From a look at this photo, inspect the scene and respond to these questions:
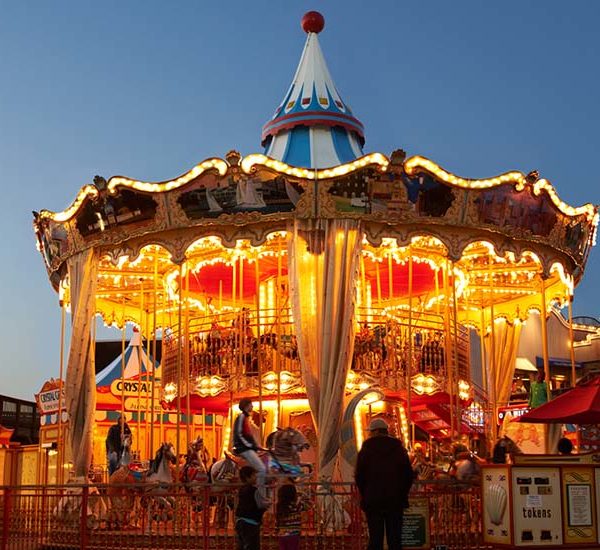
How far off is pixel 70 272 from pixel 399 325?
18.4 feet

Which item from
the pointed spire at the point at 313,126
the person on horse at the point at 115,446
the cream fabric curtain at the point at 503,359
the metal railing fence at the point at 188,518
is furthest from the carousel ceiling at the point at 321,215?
the metal railing fence at the point at 188,518

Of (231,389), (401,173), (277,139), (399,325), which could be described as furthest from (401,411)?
(277,139)

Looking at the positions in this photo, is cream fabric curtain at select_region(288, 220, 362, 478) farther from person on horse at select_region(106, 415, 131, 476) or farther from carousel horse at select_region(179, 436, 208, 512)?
person on horse at select_region(106, 415, 131, 476)

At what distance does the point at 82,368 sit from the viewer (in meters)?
15.5

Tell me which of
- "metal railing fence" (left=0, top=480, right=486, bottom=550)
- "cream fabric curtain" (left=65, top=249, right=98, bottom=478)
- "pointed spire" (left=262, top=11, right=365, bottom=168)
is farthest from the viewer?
"pointed spire" (left=262, top=11, right=365, bottom=168)

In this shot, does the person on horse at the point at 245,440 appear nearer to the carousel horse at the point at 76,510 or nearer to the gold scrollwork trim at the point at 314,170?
the carousel horse at the point at 76,510

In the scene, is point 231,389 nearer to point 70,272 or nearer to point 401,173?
point 70,272

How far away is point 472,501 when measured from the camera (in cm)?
1095

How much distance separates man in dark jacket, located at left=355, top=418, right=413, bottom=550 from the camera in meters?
8.30

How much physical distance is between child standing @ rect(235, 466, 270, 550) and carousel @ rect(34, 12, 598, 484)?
15.1 feet

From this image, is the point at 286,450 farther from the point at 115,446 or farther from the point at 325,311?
the point at 115,446

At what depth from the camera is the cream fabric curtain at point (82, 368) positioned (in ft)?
49.6

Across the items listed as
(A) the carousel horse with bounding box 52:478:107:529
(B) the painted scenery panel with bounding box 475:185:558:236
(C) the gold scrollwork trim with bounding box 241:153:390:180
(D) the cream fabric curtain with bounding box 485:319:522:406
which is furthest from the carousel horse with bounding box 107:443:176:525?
(D) the cream fabric curtain with bounding box 485:319:522:406

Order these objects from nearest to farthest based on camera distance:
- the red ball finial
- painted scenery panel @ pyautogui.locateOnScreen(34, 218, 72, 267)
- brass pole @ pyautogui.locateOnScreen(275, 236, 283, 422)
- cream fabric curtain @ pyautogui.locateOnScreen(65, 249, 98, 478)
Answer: brass pole @ pyautogui.locateOnScreen(275, 236, 283, 422)
cream fabric curtain @ pyautogui.locateOnScreen(65, 249, 98, 478)
painted scenery panel @ pyautogui.locateOnScreen(34, 218, 72, 267)
the red ball finial
